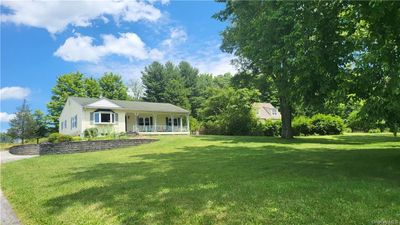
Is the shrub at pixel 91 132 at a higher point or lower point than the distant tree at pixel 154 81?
lower

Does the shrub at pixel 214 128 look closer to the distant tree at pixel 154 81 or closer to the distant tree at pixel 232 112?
the distant tree at pixel 232 112

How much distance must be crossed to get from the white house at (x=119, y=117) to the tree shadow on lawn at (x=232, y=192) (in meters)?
25.7

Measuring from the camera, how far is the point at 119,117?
124ft

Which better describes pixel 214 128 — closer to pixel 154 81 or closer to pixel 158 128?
pixel 158 128

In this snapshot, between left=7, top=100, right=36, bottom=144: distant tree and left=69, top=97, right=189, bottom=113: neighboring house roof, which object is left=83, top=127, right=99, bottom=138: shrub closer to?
left=69, top=97, right=189, bottom=113: neighboring house roof

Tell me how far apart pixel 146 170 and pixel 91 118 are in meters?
26.7

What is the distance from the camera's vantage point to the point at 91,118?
35812 millimetres

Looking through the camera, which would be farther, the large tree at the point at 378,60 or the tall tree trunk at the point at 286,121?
the tall tree trunk at the point at 286,121

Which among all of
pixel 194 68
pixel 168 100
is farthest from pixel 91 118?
pixel 194 68

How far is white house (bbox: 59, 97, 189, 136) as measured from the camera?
35875mm

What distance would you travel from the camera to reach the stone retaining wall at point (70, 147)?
22297 millimetres

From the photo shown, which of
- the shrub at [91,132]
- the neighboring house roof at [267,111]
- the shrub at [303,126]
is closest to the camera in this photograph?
the shrub at [91,132]

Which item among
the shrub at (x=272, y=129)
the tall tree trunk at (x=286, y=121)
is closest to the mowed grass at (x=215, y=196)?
the tall tree trunk at (x=286, y=121)

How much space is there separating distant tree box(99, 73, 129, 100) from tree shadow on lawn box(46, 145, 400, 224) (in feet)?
168
